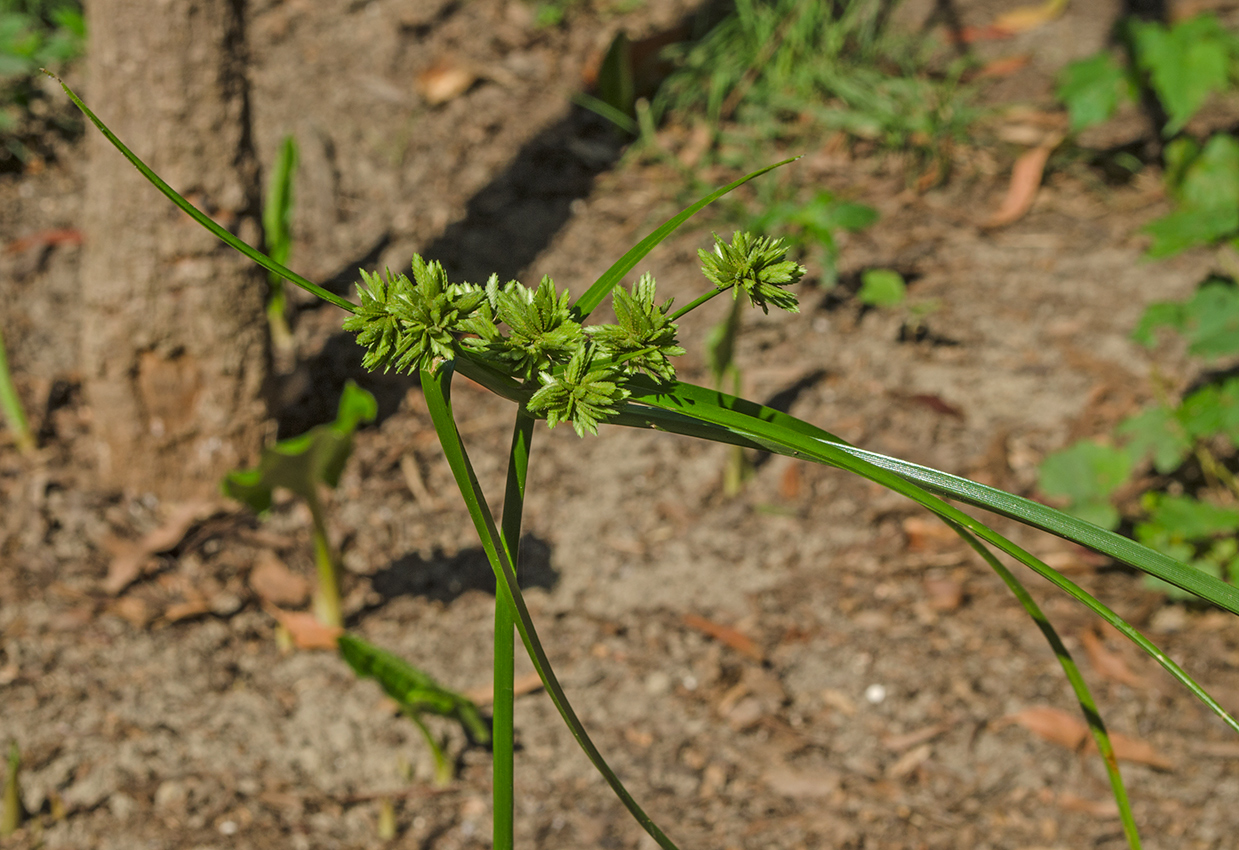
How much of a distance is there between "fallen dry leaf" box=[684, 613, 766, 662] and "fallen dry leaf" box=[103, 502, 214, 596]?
1.09 metres

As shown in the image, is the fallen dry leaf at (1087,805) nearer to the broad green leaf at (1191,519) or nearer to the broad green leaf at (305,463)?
the broad green leaf at (1191,519)

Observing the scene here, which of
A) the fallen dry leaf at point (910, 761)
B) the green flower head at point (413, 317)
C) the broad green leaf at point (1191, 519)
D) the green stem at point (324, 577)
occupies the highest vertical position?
the broad green leaf at point (1191, 519)

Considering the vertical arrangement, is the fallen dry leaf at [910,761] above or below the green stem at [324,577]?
below

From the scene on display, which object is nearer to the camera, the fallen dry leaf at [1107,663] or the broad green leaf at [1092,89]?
the fallen dry leaf at [1107,663]

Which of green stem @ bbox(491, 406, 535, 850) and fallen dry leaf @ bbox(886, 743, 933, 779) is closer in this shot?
green stem @ bbox(491, 406, 535, 850)

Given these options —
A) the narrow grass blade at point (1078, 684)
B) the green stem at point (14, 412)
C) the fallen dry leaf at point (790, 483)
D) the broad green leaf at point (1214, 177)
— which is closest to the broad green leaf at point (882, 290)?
the fallen dry leaf at point (790, 483)

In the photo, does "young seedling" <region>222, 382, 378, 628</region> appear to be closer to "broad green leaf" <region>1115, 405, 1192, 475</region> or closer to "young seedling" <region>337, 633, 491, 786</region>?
"young seedling" <region>337, 633, 491, 786</region>

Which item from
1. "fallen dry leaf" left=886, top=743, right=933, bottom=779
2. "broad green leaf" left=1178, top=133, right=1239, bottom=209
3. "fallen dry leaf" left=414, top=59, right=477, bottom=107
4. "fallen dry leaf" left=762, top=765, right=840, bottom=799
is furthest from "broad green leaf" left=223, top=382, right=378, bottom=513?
"broad green leaf" left=1178, top=133, right=1239, bottom=209

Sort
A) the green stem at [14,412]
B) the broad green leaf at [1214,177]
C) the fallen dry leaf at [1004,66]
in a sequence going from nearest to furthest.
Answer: the green stem at [14,412], the broad green leaf at [1214,177], the fallen dry leaf at [1004,66]

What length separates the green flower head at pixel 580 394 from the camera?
0.50 metres

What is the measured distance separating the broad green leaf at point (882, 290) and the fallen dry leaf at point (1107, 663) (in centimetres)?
103

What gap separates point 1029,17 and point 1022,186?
0.94 metres

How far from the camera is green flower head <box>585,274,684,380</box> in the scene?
509 millimetres

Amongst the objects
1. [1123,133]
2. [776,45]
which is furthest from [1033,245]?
[776,45]
